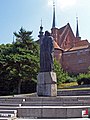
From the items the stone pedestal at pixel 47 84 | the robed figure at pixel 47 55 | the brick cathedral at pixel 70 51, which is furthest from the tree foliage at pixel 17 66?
the brick cathedral at pixel 70 51

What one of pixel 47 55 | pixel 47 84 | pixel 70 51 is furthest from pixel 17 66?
pixel 70 51

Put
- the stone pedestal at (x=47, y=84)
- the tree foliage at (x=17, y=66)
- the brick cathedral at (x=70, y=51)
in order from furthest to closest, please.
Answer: the brick cathedral at (x=70, y=51) < the tree foliage at (x=17, y=66) < the stone pedestal at (x=47, y=84)

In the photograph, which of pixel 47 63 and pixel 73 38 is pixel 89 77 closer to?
pixel 47 63

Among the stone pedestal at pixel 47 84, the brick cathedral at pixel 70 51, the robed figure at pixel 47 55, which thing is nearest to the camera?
the stone pedestal at pixel 47 84

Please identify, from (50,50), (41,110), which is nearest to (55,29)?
(50,50)

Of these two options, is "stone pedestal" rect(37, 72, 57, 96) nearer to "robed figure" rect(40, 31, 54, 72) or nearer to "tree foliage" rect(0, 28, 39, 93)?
"robed figure" rect(40, 31, 54, 72)

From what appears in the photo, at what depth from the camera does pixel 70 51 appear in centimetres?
7244

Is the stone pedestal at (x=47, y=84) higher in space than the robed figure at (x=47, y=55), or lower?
lower

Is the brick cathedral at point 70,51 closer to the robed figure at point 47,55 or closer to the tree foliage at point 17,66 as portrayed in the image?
the tree foliage at point 17,66

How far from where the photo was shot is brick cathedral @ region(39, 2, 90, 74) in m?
68.8

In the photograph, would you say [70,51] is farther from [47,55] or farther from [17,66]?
[47,55]

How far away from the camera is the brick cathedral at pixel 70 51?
226ft

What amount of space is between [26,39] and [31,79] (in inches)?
367

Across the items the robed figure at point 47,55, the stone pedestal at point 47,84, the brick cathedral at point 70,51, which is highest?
the brick cathedral at point 70,51
